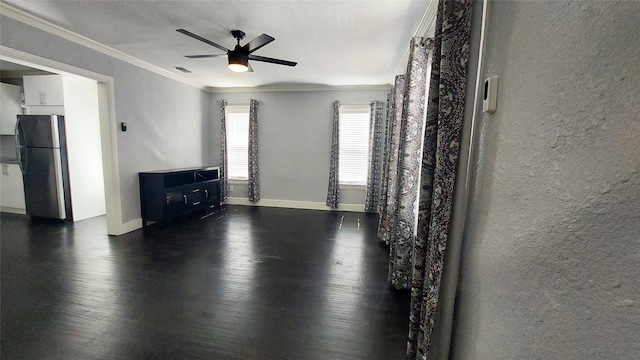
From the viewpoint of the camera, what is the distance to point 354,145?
511 centimetres

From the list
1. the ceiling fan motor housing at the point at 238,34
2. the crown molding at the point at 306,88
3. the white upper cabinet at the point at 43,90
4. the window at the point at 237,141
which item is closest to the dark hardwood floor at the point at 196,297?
the white upper cabinet at the point at 43,90

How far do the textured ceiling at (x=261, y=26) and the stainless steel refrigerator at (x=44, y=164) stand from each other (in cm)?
201

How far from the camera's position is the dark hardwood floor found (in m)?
1.61

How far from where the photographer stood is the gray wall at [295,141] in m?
5.16

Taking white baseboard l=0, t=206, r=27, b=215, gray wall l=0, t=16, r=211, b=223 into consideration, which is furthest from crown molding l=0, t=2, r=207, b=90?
white baseboard l=0, t=206, r=27, b=215

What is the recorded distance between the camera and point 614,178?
0.54 meters

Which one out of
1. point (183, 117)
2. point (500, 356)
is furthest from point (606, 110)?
point (183, 117)

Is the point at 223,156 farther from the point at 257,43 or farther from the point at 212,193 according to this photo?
the point at 257,43

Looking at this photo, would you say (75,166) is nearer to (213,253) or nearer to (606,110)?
(213,253)

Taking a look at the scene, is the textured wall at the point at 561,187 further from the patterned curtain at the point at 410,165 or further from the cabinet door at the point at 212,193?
the cabinet door at the point at 212,193

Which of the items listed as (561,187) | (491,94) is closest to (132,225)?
(491,94)

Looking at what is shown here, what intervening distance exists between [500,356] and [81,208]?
5.84 m

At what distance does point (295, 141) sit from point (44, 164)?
419 centimetres

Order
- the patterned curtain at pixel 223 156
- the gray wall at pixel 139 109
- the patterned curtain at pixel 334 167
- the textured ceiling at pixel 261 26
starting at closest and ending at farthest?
the textured ceiling at pixel 261 26 < the gray wall at pixel 139 109 < the patterned curtain at pixel 334 167 < the patterned curtain at pixel 223 156
